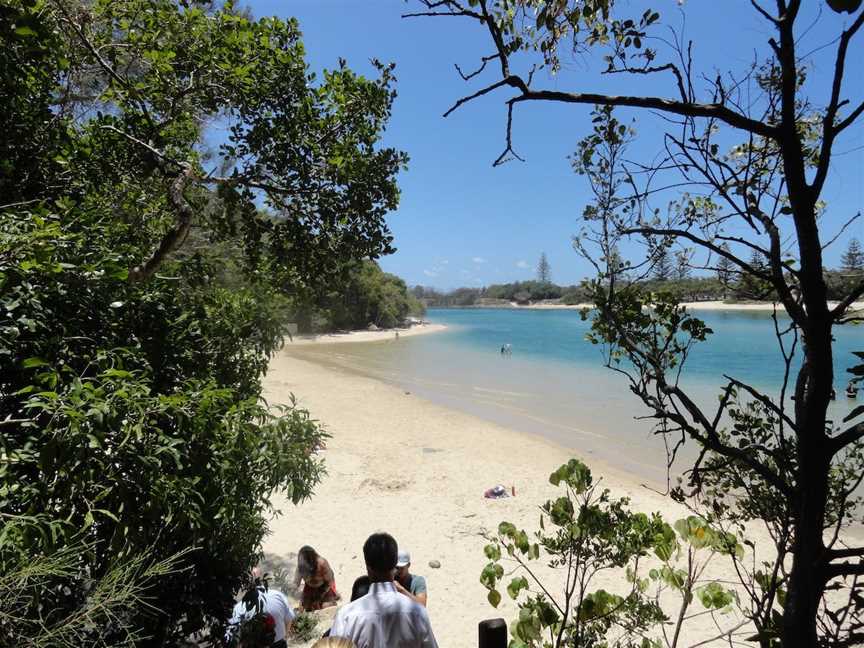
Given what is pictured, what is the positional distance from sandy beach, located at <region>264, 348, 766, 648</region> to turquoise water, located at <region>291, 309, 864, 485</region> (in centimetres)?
161

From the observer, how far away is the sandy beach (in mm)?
6480

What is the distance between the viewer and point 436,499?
9719 millimetres

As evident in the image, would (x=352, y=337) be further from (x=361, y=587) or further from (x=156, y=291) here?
(x=156, y=291)

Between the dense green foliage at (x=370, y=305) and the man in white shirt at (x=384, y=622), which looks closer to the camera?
the man in white shirt at (x=384, y=622)

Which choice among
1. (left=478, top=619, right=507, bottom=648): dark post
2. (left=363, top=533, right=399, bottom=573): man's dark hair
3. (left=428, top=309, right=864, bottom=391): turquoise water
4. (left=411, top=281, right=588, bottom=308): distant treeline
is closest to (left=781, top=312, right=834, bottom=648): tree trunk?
(left=478, top=619, right=507, bottom=648): dark post

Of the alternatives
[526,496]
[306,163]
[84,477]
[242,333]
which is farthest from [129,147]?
[526,496]

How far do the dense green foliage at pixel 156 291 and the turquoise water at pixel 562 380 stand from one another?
116 inches

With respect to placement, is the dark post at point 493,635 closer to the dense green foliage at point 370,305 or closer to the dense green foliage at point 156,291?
the dense green foliage at point 156,291

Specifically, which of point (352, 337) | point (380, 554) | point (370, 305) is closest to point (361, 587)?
point (380, 554)

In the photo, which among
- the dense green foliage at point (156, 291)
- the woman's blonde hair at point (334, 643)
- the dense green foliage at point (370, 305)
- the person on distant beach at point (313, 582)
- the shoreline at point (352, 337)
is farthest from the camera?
the dense green foliage at point (370, 305)

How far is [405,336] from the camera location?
59562 mm

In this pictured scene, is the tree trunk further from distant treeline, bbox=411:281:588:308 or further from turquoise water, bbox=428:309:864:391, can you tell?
distant treeline, bbox=411:281:588:308

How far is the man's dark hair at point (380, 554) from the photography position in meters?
2.51

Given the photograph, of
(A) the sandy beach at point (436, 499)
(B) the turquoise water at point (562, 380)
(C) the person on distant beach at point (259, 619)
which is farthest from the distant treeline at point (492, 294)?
(C) the person on distant beach at point (259, 619)
